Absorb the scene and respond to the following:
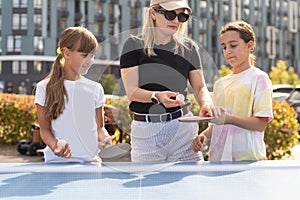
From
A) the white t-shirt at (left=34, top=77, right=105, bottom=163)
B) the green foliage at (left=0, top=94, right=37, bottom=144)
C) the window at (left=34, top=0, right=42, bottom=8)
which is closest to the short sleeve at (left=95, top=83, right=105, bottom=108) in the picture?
the white t-shirt at (left=34, top=77, right=105, bottom=163)

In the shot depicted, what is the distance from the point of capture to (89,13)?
3606 centimetres

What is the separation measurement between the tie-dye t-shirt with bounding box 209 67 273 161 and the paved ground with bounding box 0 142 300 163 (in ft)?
16.3

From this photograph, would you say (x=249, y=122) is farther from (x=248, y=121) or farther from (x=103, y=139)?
(x=103, y=139)

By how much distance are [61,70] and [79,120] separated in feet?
1.04

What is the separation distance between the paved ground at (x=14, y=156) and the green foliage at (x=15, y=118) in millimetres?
208

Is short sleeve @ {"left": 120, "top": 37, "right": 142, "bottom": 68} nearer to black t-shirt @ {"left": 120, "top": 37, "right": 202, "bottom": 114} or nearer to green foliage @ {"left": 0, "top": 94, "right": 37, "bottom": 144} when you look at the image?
black t-shirt @ {"left": 120, "top": 37, "right": 202, "bottom": 114}

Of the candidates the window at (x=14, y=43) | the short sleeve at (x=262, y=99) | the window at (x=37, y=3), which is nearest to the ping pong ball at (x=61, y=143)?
the short sleeve at (x=262, y=99)

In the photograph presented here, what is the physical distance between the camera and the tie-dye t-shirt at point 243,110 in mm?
2098

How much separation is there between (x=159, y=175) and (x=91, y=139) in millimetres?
311

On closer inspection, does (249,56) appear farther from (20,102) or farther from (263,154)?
(20,102)

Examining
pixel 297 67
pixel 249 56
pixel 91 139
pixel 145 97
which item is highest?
pixel 297 67

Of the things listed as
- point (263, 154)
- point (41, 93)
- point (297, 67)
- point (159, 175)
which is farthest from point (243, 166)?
point (297, 67)

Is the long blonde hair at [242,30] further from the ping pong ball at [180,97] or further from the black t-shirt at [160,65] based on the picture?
the ping pong ball at [180,97]

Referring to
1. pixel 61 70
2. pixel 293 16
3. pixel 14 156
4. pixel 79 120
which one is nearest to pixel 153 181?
pixel 79 120
